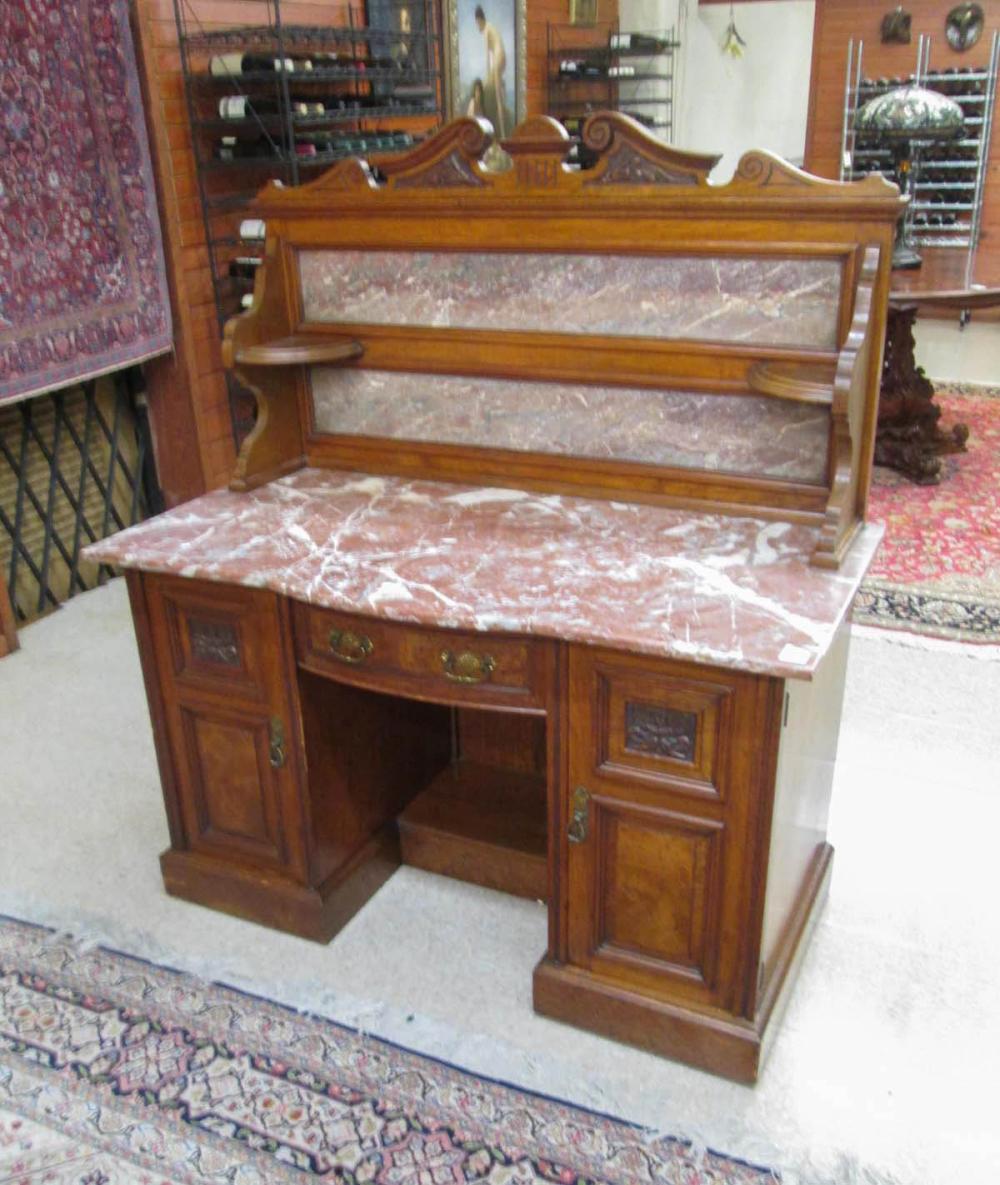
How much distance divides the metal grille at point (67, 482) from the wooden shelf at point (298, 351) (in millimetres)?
1651

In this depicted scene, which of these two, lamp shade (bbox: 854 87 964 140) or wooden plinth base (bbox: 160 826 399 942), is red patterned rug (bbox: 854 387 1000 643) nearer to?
lamp shade (bbox: 854 87 964 140)

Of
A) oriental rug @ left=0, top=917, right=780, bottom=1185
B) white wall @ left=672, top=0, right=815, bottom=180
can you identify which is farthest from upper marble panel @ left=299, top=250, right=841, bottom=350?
white wall @ left=672, top=0, right=815, bottom=180

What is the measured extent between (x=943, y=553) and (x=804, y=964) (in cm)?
214

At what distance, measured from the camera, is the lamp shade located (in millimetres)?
4301

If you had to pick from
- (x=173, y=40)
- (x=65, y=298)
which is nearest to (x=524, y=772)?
(x=65, y=298)

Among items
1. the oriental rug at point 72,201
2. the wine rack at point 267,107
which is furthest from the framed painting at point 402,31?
the oriental rug at point 72,201

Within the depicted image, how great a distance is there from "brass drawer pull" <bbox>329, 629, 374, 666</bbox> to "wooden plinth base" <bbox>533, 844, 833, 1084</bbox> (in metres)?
0.61

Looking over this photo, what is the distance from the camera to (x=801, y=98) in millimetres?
7113

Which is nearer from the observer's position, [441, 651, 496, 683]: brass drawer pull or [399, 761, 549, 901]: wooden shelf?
[441, 651, 496, 683]: brass drawer pull

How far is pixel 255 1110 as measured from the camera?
1.75 meters

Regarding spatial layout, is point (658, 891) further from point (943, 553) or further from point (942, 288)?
point (942, 288)

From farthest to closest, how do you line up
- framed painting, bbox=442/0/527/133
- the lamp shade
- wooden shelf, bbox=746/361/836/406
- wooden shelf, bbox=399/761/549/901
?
framed painting, bbox=442/0/527/133, the lamp shade, wooden shelf, bbox=399/761/549/901, wooden shelf, bbox=746/361/836/406

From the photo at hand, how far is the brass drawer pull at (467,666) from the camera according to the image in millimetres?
1714

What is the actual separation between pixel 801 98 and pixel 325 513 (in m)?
6.28
